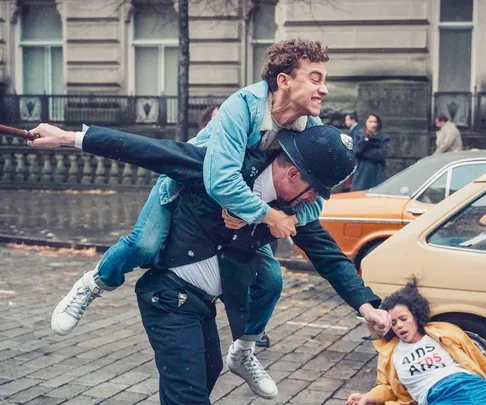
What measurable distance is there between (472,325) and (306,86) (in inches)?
124

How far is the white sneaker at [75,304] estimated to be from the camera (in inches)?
171

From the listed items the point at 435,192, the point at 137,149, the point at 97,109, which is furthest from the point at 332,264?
the point at 97,109

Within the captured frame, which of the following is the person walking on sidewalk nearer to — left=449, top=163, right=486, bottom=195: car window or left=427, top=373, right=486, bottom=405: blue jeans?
left=427, top=373, right=486, bottom=405: blue jeans

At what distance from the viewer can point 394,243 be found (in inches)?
266

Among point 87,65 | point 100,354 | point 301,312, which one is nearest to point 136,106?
point 87,65

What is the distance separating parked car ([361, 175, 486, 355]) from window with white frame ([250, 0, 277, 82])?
53.7 ft

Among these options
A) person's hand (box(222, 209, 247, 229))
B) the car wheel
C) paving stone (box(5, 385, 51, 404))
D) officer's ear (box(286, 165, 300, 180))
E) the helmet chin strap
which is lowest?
paving stone (box(5, 385, 51, 404))

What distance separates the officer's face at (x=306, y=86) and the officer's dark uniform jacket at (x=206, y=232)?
10.1 inches

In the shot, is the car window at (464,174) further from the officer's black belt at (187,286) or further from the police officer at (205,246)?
the officer's black belt at (187,286)

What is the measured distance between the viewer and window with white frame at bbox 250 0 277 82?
22.8 m

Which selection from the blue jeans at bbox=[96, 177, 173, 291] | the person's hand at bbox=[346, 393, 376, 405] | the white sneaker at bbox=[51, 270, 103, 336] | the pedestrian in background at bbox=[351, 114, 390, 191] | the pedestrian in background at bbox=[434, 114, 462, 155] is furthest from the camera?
the pedestrian in background at bbox=[434, 114, 462, 155]

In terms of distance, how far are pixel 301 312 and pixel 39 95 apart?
1586 centimetres

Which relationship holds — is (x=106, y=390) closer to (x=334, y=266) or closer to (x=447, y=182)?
(x=334, y=266)

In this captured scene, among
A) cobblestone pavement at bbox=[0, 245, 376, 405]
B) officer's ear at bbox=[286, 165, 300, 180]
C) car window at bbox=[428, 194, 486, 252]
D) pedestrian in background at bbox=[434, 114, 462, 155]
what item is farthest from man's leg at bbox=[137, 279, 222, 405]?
pedestrian in background at bbox=[434, 114, 462, 155]
